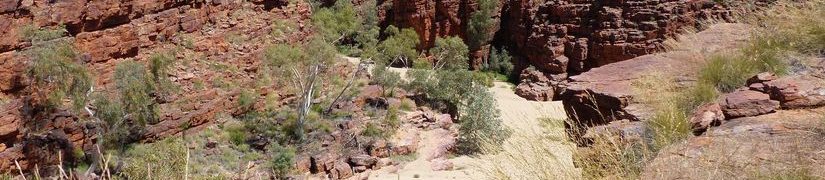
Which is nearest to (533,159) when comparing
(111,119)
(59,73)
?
(59,73)

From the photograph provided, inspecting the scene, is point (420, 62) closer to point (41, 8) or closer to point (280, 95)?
point (280, 95)

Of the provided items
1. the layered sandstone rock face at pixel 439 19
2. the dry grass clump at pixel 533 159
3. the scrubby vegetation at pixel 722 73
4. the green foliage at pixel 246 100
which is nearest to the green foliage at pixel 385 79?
the green foliage at pixel 246 100

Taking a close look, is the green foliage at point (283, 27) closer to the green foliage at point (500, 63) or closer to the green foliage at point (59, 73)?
the green foliage at point (59, 73)

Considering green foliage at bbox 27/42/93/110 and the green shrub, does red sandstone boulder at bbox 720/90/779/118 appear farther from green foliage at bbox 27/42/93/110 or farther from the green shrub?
the green shrub

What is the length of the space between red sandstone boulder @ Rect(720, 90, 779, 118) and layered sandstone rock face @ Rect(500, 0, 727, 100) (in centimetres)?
1899

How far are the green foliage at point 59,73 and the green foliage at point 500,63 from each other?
17835 millimetres

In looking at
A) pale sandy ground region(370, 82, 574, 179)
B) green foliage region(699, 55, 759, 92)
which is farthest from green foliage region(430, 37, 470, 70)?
green foliage region(699, 55, 759, 92)

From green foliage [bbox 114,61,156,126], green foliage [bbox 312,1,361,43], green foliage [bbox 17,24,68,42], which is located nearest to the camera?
green foliage [bbox 17,24,68,42]

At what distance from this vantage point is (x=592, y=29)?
26.8 m

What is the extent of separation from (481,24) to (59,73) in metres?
18.6

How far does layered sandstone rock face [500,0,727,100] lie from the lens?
80.8 feet

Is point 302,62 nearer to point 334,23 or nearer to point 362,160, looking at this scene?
point 334,23

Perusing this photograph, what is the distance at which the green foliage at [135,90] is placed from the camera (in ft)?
49.4

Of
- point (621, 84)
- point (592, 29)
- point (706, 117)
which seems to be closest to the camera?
Answer: point (706, 117)
